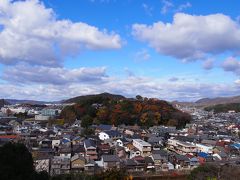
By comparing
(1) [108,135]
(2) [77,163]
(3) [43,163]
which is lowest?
(2) [77,163]

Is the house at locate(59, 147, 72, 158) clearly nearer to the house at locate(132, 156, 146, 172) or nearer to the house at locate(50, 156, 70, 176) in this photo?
the house at locate(50, 156, 70, 176)

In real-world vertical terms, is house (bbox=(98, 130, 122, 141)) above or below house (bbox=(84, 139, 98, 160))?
above

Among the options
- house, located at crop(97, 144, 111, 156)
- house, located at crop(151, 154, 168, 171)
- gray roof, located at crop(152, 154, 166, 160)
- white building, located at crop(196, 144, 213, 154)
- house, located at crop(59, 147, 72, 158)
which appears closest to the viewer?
house, located at crop(151, 154, 168, 171)

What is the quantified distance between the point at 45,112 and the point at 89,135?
28.4 m

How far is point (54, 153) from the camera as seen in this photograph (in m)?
23.6

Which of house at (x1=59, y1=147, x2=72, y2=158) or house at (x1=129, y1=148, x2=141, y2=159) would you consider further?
house at (x1=129, y1=148, x2=141, y2=159)

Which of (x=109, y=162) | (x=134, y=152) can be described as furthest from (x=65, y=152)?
(x=134, y=152)

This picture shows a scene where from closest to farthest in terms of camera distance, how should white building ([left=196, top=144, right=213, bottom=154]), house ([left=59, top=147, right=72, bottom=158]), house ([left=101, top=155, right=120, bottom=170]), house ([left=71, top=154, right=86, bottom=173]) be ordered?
1. house ([left=71, top=154, right=86, bottom=173])
2. house ([left=101, top=155, right=120, bottom=170])
3. house ([left=59, top=147, right=72, bottom=158])
4. white building ([left=196, top=144, right=213, bottom=154])

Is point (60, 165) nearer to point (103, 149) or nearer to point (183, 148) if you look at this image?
point (103, 149)

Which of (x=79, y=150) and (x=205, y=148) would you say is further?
(x=205, y=148)

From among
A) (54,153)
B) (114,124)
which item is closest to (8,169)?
(54,153)

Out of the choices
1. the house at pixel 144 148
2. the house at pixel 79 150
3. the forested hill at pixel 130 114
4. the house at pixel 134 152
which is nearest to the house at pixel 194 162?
the house at pixel 144 148

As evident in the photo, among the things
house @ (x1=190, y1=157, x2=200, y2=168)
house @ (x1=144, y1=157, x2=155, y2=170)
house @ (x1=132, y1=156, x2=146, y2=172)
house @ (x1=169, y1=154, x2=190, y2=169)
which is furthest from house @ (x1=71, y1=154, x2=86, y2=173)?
house @ (x1=190, y1=157, x2=200, y2=168)

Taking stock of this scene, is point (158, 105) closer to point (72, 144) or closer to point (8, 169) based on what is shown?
point (72, 144)
